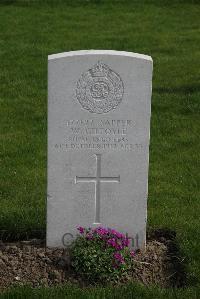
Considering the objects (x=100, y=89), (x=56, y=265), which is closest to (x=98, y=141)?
(x=100, y=89)

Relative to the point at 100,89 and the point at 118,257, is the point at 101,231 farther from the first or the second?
the point at 100,89

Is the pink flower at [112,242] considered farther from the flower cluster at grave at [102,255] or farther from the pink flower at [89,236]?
the pink flower at [89,236]

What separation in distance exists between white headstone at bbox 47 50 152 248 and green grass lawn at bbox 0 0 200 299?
1.83 feet

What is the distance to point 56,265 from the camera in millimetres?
5602

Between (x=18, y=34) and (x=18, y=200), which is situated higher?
(x=18, y=34)

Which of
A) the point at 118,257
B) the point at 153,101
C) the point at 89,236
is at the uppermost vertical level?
the point at 153,101

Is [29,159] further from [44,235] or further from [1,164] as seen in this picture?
[44,235]

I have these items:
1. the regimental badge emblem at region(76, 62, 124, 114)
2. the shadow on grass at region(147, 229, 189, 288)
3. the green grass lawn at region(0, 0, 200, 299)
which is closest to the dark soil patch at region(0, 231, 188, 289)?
the shadow on grass at region(147, 229, 189, 288)

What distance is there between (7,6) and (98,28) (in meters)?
3.20

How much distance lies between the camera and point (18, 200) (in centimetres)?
673

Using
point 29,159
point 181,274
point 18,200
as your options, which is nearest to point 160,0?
point 29,159

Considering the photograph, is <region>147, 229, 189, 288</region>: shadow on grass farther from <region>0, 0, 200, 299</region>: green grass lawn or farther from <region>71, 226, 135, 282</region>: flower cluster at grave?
<region>71, 226, 135, 282</region>: flower cluster at grave

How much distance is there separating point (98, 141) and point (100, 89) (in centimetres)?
40

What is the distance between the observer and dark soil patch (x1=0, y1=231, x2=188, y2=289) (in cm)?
543
